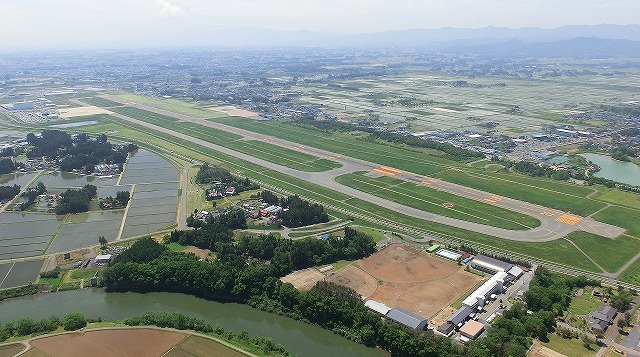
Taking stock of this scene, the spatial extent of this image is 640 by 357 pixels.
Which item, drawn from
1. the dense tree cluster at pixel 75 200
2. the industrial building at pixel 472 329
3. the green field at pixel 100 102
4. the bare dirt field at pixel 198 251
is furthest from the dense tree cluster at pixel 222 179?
the green field at pixel 100 102

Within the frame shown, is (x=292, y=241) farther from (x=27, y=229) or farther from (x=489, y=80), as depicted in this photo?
(x=489, y=80)

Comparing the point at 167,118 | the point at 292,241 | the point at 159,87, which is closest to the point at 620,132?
the point at 292,241

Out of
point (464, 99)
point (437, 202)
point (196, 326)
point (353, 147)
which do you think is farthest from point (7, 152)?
point (464, 99)

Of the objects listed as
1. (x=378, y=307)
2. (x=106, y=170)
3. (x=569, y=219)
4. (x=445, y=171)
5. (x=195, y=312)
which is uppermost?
(x=106, y=170)

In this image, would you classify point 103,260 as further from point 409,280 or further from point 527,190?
point 527,190

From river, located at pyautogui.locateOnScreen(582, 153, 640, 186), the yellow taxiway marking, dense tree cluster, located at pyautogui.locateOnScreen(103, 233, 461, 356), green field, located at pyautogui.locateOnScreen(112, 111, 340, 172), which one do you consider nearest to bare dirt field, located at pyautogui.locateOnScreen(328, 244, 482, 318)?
dense tree cluster, located at pyautogui.locateOnScreen(103, 233, 461, 356)

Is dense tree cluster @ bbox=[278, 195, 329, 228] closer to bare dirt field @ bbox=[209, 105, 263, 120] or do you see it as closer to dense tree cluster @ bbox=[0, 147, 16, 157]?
dense tree cluster @ bbox=[0, 147, 16, 157]

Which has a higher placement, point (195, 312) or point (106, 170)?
point (106, 170)

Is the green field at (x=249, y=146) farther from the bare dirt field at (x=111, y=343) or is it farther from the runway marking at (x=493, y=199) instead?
the bare dirt field at (x=111, y=343)
